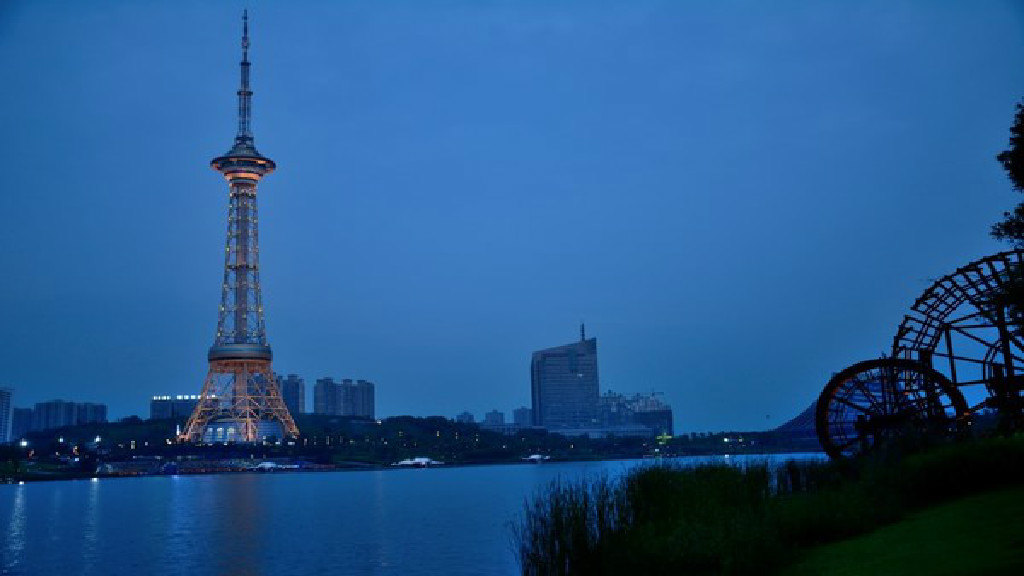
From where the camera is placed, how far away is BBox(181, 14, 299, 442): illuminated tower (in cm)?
16700

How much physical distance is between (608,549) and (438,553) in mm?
25074

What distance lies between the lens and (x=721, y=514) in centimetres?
1836

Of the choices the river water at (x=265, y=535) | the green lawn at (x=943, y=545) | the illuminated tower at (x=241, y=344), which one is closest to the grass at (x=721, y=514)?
the green lawn at (x=943, y=545)

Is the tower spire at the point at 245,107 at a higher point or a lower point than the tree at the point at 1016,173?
higher

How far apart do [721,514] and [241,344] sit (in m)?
154

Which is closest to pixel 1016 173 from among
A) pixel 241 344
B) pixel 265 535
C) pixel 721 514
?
pixel 721 514

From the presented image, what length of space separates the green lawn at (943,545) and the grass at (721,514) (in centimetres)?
85

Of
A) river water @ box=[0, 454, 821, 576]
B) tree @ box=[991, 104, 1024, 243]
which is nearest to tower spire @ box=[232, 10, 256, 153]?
river water @ box=[0, 454, 821, 576]

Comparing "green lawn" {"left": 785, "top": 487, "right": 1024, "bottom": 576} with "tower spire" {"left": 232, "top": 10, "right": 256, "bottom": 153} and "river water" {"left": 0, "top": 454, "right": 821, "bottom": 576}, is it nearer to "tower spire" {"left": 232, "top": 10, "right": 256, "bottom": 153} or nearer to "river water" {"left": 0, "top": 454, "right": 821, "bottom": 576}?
"river water" {"left": 0, "top": 454, "right": 821, "bottom": 576}

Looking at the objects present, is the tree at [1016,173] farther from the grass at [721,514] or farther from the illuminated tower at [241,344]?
the illuminated tower at [241,344]

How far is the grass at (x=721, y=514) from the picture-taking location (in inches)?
655

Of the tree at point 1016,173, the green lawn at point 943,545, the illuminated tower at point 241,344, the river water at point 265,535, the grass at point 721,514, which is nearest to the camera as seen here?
the green lawn at point 943,545

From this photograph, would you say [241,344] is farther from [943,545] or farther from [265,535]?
[943,545]

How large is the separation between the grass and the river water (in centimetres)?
422
